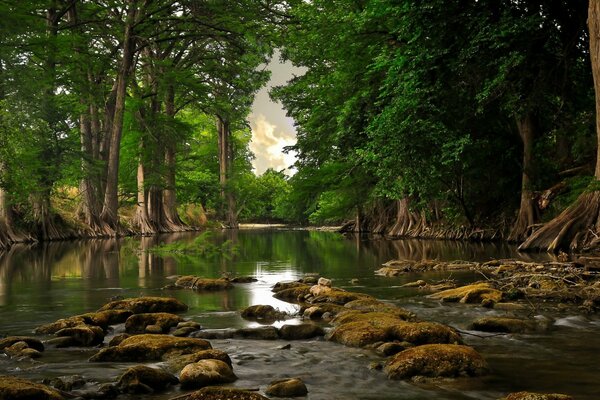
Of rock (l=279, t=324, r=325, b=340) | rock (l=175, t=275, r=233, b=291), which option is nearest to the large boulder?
rock (l=279, t=324, r=325, b=340)

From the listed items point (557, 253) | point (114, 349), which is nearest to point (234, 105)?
point (557, 253)

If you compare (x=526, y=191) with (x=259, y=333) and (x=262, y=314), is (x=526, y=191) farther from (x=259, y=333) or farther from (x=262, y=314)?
(x=259, y=333)

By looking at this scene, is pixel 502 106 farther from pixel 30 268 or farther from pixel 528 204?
pixel 30 268

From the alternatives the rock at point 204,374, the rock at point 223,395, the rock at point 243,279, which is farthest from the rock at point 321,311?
the rock at point 243,279

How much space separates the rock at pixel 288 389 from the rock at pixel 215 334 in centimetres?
236

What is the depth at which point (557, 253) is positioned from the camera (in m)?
15.0

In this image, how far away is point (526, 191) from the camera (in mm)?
20047

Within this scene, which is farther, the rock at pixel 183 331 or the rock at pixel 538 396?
the rock at pixel 183 331

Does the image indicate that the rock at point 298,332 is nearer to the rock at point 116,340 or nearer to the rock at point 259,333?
the rock at point 259,333

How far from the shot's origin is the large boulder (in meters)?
8.40

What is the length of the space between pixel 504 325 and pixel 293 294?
4179 millimetres

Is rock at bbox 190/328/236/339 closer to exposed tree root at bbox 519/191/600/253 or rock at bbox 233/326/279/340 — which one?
rock at bbox 233/326/279/340

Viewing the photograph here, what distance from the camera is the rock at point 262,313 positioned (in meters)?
8.40

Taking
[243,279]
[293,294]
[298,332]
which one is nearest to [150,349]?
[298,332]
